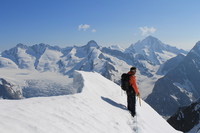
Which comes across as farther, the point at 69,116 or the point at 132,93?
the point at 132,93

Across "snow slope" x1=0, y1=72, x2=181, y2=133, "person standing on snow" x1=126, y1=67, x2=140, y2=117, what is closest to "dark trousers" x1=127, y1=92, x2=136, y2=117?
"person standing on snow" x1=126, y1=67, x2=140, y2=117

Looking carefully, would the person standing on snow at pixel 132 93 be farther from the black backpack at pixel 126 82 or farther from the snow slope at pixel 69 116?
the snow slope at pixel 69 116

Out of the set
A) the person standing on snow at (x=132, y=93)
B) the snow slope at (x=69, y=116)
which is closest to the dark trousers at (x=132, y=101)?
the person standing on snow at (x=132, y=93)

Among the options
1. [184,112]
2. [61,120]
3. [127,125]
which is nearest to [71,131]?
[61,120]

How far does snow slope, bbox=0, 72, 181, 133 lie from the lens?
28.5 feet

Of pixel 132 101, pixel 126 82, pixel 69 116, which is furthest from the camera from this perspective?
pixel 132 101

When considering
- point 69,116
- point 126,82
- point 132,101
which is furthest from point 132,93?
point 69,116

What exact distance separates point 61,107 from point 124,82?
541 cm

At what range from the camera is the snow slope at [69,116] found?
8.70 meters

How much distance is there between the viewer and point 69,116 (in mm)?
11008

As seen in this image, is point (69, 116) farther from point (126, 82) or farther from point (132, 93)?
point (132, 93)

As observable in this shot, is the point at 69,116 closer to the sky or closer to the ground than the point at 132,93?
closer to the ground

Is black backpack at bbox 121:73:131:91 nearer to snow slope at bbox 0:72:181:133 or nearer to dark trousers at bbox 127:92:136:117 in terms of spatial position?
dark trousers at bbox 127:92:136:117

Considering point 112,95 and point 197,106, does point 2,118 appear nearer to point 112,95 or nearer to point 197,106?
point 112,95
